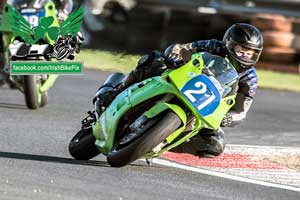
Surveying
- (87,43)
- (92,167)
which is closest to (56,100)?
(92,167)

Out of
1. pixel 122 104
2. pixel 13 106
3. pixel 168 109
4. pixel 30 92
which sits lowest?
pixel 13 106

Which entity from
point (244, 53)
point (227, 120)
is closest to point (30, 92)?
point (227, 120)

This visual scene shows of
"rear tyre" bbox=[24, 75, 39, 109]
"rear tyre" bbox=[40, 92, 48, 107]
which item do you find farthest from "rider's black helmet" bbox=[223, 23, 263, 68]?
"rear tyre" bbox=[40, 92, 48, 107]

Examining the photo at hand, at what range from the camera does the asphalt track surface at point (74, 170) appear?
715 centimetres

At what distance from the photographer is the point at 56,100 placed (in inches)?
497

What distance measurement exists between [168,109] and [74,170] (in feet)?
3.21

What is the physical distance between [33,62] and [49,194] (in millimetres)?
3410

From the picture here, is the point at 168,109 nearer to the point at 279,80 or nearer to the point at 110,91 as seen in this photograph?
the point at 110,91

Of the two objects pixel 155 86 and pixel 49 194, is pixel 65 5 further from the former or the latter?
pixel 49 194

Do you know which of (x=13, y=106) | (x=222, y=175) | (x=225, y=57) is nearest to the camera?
(x=225, y=57)

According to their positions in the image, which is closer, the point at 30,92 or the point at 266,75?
the point at 30,92

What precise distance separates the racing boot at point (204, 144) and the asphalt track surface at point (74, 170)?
20cm

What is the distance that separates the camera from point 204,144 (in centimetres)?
852

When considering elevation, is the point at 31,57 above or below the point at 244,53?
below
